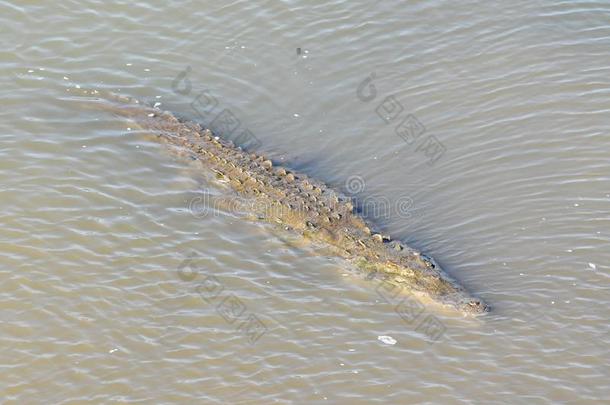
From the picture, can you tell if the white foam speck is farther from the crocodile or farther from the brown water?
the crocodile

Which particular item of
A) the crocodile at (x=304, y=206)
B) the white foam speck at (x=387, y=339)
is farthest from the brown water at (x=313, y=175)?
the crocodile at (x=304, y=206)

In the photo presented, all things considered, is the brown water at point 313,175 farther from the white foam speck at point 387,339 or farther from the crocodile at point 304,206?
the crocodile at point 304,206

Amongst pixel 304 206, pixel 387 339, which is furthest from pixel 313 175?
pixel 387 339

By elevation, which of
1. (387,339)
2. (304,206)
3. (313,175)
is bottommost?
(387,339)

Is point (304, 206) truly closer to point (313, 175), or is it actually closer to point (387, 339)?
point (313, 175)

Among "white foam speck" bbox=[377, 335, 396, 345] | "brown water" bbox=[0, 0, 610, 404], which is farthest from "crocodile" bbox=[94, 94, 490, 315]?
"white foam speck" bbox=[377, 335, 396, 345]

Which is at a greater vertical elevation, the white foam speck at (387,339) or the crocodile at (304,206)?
the crocodile at (304,206)
